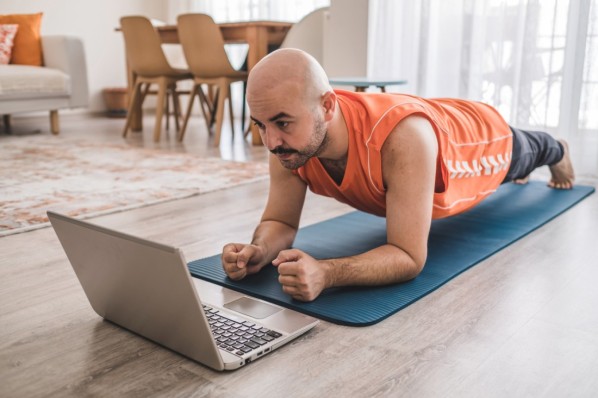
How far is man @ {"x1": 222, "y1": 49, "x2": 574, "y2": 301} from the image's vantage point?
4.20 feet

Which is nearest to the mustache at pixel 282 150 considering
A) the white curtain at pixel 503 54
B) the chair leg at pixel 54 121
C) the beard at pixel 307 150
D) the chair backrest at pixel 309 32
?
the beard at pixel 307 150

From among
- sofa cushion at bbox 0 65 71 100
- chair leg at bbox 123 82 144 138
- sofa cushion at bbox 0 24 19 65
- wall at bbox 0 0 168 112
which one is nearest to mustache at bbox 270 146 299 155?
chair leg at bbox 123 82 144 138

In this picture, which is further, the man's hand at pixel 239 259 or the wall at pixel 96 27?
the wall at pixel 96 27

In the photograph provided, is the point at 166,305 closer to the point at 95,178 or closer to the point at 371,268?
the point at 371,268

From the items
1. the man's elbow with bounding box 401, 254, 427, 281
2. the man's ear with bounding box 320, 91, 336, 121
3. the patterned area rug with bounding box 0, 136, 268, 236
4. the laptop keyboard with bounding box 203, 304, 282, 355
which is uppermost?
the man's ear with bounding box 320, 91, 336, 121

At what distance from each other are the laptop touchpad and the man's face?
12.5 inches

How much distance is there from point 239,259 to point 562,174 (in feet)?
5.84

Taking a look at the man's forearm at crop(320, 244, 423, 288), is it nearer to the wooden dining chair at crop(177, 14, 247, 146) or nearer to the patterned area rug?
the patterned area rug

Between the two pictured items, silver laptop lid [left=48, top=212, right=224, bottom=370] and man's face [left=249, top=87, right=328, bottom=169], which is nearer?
silver laptop lid [left=48, top=212, right=224, bottom=370]

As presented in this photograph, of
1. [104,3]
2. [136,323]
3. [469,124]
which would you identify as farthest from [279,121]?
[104,3]

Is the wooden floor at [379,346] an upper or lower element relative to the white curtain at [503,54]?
lower

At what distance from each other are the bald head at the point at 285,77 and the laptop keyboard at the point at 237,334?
1.52 ft

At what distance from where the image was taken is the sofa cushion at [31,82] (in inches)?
174

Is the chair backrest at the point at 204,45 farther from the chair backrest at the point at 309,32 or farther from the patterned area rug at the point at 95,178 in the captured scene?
the patterned area rug at the point at 95,178
